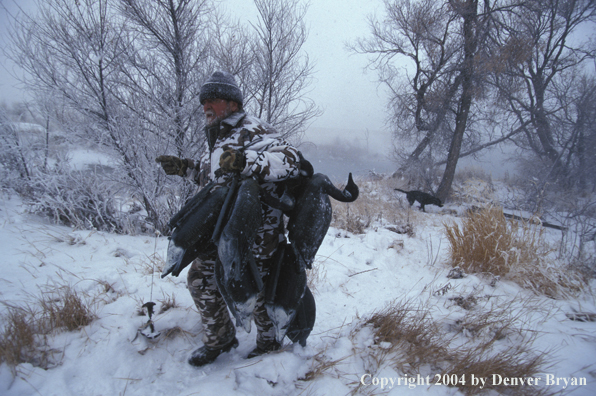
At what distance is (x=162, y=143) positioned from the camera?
353 centimetres

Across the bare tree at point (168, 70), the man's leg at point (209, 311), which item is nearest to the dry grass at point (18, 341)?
the man's leg at point (209, 311)

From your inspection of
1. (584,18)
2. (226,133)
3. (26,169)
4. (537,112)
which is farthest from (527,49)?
(26,169)

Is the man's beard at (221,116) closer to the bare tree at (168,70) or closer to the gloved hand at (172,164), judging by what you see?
the gloved hand at (172,164)

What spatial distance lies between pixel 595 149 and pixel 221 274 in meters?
9.21

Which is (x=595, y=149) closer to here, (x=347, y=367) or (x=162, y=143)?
(x=347, y=367)

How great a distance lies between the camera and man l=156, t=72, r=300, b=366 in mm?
1288

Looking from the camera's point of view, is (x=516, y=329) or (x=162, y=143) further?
(x=162, y=143)

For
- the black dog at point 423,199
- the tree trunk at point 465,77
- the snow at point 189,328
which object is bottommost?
the snow at point 189,328

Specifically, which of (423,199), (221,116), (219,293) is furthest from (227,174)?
(423,199)

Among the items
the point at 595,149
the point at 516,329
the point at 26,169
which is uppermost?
the point at 595,149

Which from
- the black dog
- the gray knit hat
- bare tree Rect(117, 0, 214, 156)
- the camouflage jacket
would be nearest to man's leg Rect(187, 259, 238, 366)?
the camouflage jacket

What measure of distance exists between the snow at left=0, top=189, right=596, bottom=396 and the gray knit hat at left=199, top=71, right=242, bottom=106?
1.56 meters

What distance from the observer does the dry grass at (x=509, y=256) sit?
2.47 m

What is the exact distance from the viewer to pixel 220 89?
1.43m
